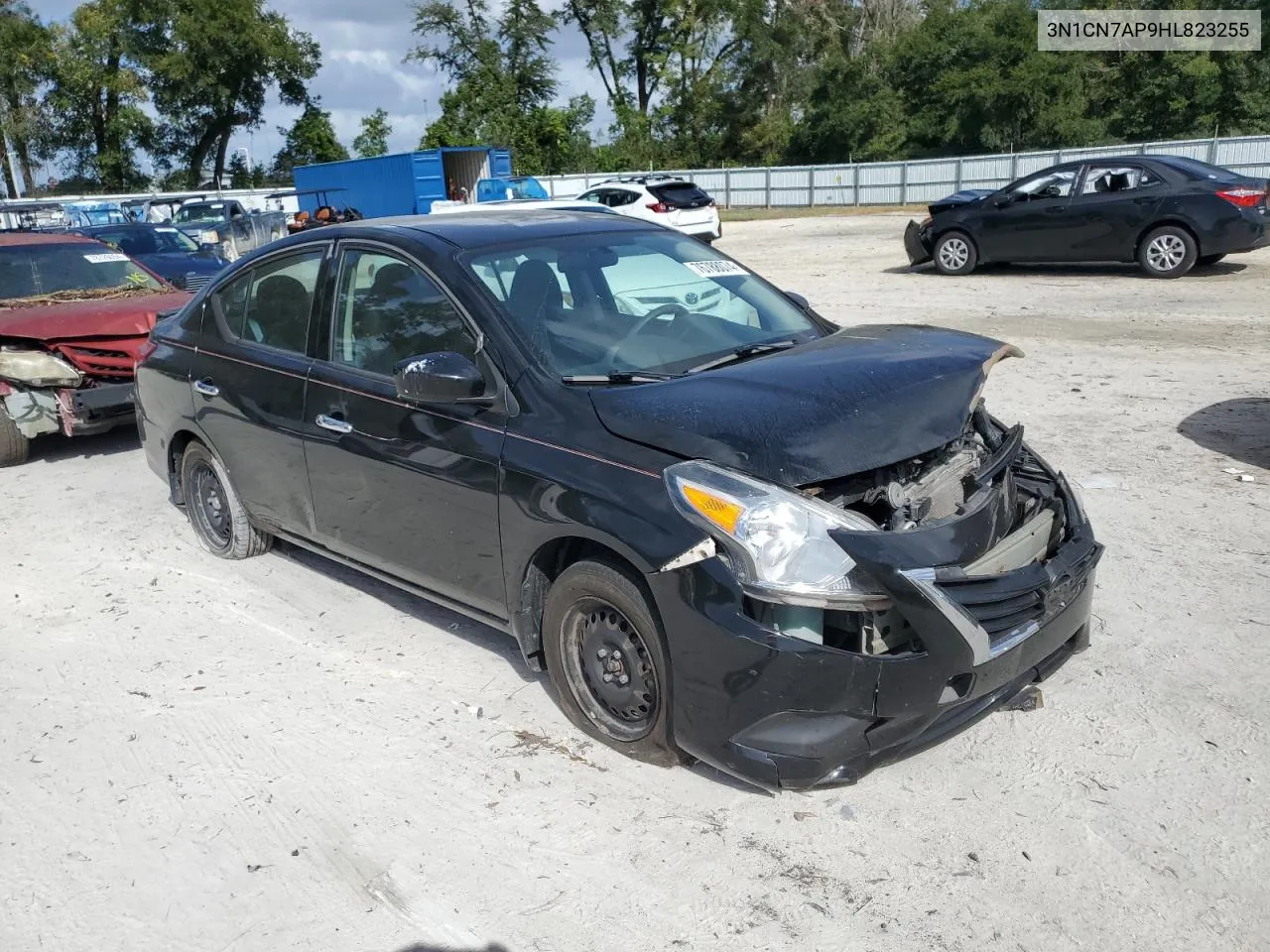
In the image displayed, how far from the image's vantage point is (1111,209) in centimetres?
1414

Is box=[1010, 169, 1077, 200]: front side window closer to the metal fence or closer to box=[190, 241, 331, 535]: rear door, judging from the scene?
box=[190, 241, 331, 535]: rear door

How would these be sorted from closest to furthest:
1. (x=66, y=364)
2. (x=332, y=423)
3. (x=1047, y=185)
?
(x=332, y=423) → (x=66, y=364) → (x=1047, y=185)

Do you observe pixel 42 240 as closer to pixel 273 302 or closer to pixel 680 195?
pixel 273 302

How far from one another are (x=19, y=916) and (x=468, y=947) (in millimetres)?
1339

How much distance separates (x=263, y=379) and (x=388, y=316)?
0.95m

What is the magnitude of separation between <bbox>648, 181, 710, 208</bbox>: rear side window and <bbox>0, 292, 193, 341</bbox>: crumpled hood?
18.1 m

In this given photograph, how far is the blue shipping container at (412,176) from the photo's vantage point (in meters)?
32.8

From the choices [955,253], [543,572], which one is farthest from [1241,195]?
[543,572]

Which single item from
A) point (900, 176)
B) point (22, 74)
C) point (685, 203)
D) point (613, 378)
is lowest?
point (613, 378)

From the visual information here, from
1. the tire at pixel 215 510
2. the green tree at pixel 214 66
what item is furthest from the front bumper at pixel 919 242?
the green tree at pixel 214 66

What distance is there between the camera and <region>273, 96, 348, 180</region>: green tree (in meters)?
59.7

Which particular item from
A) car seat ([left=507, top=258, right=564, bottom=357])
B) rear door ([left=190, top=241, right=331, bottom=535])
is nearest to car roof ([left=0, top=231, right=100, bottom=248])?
rear door ([left=190, top=241, right=331, bottom=535])

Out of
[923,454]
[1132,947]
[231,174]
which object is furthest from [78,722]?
[231,174]

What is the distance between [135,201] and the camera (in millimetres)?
31734
